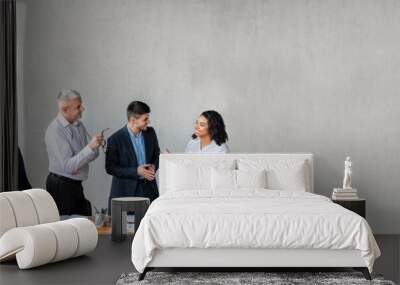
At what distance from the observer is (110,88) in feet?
26.1

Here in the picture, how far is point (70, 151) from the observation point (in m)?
7.99

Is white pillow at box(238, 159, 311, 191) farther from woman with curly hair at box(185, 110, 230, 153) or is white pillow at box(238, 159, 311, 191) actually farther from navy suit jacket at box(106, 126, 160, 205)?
navy suit jacket at box(106, 126, 160, 205)

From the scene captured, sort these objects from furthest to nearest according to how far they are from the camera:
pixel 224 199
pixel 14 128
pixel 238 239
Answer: pixel 14 128
pixel 224 199
pixel 238 239

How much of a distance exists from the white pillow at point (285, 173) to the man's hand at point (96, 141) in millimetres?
1721

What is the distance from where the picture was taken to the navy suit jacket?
312 inches

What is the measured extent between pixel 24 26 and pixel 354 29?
3.88 m

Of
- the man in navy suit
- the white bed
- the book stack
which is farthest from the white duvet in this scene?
A: the man in navy suit

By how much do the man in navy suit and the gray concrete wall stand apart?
0.14 metres

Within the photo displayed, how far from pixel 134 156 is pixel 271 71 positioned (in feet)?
6.23

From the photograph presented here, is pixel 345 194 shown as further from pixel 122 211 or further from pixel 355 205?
pixel 122 211

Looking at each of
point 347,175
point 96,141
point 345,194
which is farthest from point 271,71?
point 96,141

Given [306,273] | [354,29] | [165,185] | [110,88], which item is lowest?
[306,273]

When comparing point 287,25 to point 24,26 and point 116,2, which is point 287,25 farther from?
point 24,26

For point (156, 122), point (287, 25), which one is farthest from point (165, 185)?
point (287, 25)
